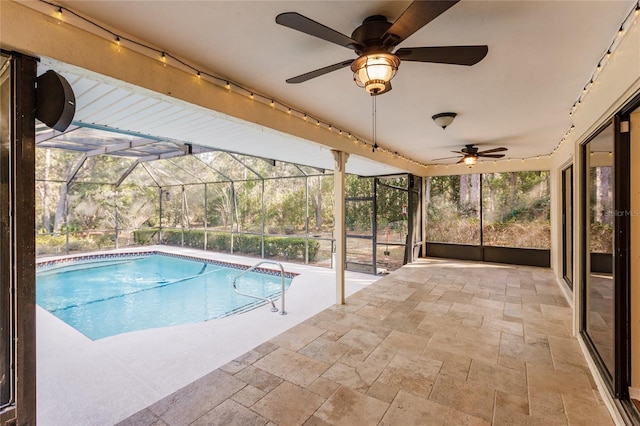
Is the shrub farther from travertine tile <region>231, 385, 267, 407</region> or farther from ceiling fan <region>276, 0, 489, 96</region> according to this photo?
ceiling fan <region>276, 0, 489, 96</region>

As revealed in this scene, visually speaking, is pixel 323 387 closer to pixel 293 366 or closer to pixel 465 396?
pixel 293 366

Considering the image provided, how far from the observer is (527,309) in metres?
4.47

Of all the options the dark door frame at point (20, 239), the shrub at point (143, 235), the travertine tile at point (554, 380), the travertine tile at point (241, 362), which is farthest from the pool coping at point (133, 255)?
the dark door frame at point (20, 239)

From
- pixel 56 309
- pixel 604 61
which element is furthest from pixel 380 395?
pixel 56 309

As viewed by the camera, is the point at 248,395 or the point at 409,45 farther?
the point at 248,395

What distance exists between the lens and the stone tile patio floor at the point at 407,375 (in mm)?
2240

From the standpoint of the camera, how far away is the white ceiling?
73.5 inches

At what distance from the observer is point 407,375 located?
277 cm

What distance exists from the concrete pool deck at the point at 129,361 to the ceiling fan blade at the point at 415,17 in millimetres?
3186

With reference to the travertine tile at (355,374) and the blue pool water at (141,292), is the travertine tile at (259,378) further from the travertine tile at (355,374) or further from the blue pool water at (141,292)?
the blue pool water at (141,292)

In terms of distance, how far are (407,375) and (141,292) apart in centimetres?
676

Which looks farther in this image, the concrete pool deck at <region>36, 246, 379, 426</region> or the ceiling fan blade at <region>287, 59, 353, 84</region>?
the concrete pool deck at <region>36, 246, 379, 426</region>

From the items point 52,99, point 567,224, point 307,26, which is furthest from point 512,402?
point 567,224

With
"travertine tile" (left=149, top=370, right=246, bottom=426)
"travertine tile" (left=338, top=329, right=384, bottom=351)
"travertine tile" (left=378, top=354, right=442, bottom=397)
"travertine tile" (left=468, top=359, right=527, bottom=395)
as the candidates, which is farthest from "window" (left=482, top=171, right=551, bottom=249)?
"travertine tile" (left=149, top=370, right=246, bottom=426)
